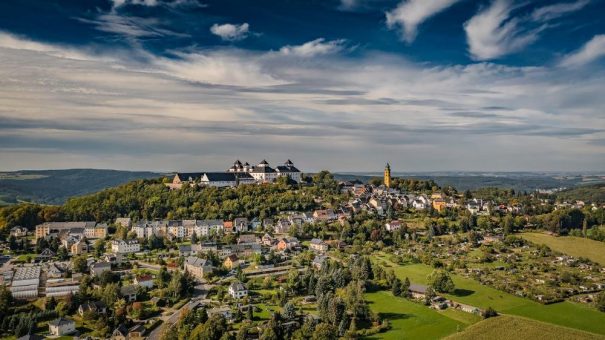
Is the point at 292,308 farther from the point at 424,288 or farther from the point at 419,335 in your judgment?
the point at 424,288

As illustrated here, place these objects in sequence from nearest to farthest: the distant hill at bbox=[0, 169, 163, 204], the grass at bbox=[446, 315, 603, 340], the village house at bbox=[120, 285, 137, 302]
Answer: the grass at bbox=[446, 315, 603, 340] → the village house at bbox=[120, 285, 137, 302] → the distant hill at bbox=[0, 169, 163, 204]

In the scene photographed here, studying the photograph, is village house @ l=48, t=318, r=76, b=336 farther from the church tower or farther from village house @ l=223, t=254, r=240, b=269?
the church tower

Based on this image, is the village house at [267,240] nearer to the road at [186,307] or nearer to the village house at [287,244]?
the village house at [287,244]

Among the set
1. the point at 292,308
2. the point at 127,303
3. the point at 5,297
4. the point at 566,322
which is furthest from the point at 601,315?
the point at 5,297

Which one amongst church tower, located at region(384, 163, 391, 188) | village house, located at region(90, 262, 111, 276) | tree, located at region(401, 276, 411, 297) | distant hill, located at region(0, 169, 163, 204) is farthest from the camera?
distant hill, located at region(0, 169, 163, 204)

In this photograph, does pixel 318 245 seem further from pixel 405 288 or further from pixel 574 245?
pixel 574 245

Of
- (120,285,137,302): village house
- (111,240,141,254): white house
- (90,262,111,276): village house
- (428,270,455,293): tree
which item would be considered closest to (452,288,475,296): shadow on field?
(428,270,455,293): tree

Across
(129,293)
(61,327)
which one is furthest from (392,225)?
(61,327)
